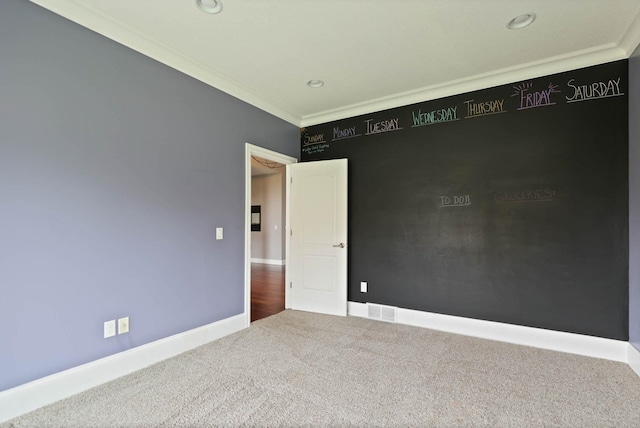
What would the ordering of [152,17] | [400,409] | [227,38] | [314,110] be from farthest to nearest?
1. [314,110]
2. [227,38]
3. [152,17]
4. [400,409]

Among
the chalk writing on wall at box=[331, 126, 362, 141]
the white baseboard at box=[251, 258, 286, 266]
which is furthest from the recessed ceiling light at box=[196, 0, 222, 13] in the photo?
the white baseboard at box=[251, 258, 286, 266]

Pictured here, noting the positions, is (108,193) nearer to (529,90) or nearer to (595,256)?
(529,90)

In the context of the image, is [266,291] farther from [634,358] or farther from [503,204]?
[634,358]

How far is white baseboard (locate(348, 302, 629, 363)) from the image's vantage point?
2723mm

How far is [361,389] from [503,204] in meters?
2.37

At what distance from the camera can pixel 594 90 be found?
2.82 metres

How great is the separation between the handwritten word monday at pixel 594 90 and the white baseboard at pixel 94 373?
14.0ft

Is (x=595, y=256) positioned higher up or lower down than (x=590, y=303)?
higher up

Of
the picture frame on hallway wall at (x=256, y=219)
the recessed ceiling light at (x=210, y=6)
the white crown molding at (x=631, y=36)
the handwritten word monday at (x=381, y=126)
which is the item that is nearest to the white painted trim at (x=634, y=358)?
the white crown molding at (x=631, y=36)

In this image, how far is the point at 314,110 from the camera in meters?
4.23

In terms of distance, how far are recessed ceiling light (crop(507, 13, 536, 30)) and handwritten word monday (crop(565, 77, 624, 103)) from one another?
39.4 inches

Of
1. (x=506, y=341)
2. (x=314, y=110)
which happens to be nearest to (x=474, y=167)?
(x=506, y=341)

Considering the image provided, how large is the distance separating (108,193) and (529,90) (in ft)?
13.3

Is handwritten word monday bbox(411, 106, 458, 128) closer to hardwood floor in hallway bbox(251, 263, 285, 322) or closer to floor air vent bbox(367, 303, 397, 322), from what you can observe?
floor air vent bbox(367, 303, 397, 322)
